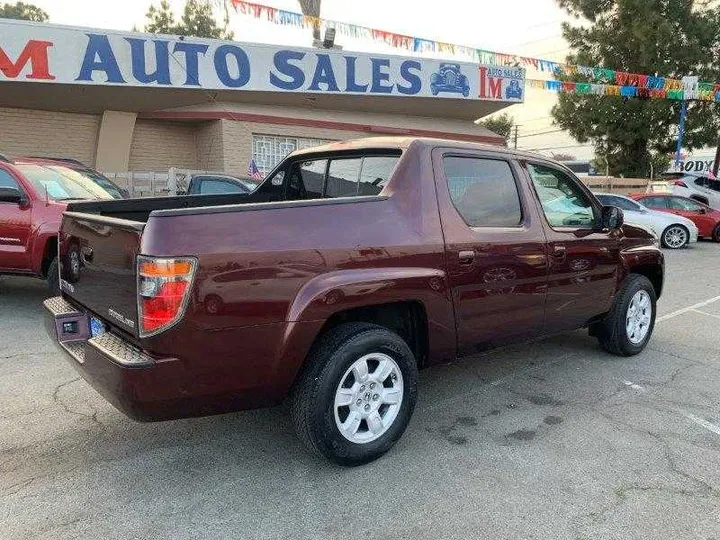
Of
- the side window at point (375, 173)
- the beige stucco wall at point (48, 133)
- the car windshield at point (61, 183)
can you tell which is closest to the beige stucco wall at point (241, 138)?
the beige stucco wall at point (48, 133)

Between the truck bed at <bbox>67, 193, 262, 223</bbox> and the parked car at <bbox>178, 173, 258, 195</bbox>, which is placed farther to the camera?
the parked car at <bbox>178, 173, 258, 195</bbox>

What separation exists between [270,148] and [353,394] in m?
13.4

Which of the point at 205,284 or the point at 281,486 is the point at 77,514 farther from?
the point at 205,284

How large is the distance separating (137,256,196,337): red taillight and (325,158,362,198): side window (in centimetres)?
160

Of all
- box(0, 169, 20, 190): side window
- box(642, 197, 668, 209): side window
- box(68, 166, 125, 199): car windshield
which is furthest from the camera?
box(642, 197, 668, 209): side window

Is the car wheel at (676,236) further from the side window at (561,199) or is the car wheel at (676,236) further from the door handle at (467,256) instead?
the door handle at (467,256)

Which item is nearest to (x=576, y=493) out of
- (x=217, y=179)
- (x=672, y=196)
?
(x=217, y=179)

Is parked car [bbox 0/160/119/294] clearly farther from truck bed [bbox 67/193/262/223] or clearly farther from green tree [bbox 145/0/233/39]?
green tree [bbox 145/0/233/39]

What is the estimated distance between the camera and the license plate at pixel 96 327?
298 centimetres

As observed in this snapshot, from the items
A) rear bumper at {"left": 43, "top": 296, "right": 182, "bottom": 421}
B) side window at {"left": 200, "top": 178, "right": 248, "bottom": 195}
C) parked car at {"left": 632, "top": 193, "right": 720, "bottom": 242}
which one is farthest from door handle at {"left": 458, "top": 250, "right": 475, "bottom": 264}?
parked car at {"left": 632, "top": 193, "right": 720, "bottom": 242}

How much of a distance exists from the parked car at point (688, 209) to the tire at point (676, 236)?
1.40 m

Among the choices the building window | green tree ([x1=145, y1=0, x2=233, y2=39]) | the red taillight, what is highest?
green tree ([x1=145, y1=0, x2=233, y2=39])

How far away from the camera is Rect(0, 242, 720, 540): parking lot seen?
2.57m

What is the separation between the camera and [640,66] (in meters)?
24.4
